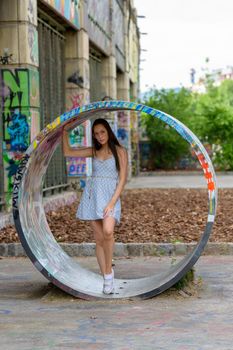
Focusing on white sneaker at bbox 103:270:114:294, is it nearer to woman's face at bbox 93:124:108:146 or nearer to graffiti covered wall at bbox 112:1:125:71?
woman's face at bbox 93:124:108:146

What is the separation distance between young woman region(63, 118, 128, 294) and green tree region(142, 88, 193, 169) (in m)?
36.2

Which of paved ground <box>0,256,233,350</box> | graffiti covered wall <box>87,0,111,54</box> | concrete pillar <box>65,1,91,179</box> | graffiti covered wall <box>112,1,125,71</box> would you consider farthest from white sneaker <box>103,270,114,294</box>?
graffiti covered wall <box>112,1,125,71</box>

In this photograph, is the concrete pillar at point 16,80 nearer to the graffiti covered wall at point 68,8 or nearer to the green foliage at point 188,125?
the graffiti covered wall at point 68,8

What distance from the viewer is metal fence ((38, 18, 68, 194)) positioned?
19.0 metres

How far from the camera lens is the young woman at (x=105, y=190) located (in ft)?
28.0

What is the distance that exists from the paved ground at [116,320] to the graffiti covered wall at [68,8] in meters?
9.88

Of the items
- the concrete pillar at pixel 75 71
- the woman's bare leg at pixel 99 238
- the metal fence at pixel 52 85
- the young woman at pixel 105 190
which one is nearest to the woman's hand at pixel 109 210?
the young woman at pixel 105 190

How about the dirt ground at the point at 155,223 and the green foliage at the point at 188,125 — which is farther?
the green foliage at the point at 188,125

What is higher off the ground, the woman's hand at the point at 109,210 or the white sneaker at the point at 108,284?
the woman's hand at the point at 109,210

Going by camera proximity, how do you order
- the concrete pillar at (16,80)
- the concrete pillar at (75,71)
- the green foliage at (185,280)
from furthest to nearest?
1. the concrete pillar at (75,71)
2. the concrete pillar at (16,80)
3. the green foliage at (185,280)

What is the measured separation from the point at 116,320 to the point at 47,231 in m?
2.41

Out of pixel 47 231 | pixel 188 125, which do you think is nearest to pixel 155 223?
pixel 47 231

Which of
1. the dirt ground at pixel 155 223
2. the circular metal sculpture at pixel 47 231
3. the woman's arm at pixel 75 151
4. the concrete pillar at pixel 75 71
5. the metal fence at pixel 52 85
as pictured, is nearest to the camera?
the circular metal sculpture at pixel 47 231

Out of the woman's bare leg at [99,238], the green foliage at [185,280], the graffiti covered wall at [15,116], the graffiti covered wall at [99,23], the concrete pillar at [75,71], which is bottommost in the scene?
the green foliage at [185,280]
